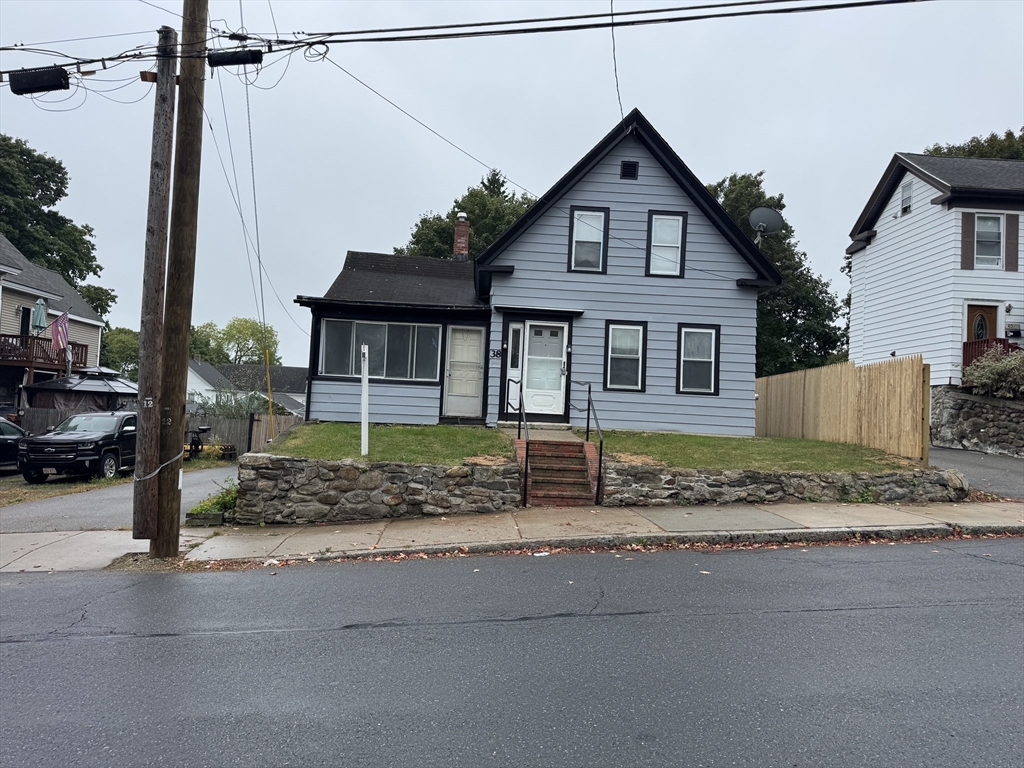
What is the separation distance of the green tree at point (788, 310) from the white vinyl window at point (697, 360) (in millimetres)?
22798

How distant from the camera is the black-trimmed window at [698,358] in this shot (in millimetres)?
17016

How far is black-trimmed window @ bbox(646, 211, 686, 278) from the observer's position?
17.2m

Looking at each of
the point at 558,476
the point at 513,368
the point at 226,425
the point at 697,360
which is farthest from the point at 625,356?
the point at 226,425

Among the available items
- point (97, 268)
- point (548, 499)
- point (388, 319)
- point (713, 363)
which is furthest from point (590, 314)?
point (97, 268)

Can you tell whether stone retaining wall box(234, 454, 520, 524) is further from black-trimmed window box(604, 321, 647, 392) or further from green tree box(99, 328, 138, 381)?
green tree box(99, 328, 138, 381)

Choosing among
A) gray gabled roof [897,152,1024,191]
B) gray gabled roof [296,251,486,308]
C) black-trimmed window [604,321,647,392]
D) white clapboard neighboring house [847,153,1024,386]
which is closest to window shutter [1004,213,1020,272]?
white clapboard neighboring house [847,153,1024,386]

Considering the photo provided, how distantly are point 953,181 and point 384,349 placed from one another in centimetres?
1799

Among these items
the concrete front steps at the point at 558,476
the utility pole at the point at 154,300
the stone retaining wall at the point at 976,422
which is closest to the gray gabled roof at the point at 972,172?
the stone retaining wall at the point at 976,422

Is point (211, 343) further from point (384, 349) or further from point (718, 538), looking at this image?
point (718, 538)

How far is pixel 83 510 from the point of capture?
1279cm

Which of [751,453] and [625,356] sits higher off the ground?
[625,356]

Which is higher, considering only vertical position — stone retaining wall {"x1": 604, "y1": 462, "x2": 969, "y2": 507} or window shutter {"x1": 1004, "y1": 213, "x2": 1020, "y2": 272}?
window shutter {"x1": 1004, "y1": 213, "x2": 1020, "y2": 272}

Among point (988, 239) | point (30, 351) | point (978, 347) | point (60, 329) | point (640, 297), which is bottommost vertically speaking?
point (30, 351)

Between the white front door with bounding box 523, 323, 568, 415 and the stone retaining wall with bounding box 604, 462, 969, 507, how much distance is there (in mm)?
5646
